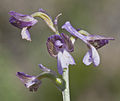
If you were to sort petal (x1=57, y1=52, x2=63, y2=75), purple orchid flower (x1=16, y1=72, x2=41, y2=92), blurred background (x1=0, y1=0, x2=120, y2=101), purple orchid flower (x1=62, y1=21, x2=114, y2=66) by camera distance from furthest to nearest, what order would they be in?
1. blurred background (x1=0, y1=0, x2=120, y2=101)
2. purple orchid flower (x1=16, y1=72, x2=41, y2=92)
3. purple orchid flower (x1=62, y1=21, x2=114, y2=66)
4. petal (x1=57, y1=52, x2=63, y2=75)

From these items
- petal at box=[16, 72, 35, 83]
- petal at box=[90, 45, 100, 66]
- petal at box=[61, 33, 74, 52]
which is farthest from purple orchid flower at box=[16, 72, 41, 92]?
petal at box=[90, 45, 100, 66]

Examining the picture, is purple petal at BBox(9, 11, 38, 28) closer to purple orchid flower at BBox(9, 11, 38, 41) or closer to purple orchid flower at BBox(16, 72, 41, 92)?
purple orchid flower at BBox(9, 11, 38, 41)

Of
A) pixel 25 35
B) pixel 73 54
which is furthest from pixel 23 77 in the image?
pixel 73 54

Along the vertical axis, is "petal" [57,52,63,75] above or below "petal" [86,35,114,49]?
below

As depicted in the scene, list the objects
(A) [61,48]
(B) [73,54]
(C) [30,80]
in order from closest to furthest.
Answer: (A) [61,48]
(C) [30,80]
(B) [73,54]

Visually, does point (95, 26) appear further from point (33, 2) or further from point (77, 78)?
point (77, 78)

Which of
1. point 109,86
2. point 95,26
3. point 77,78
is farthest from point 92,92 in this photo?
point 95,26

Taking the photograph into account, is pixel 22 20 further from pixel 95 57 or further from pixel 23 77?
pixel 95 57
